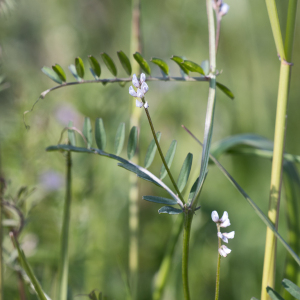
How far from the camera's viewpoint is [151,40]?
1.59m

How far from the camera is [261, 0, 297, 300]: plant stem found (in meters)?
0.33

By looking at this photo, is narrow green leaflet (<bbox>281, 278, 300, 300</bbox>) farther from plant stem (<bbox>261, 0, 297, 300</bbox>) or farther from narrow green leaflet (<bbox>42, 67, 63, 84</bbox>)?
narrow green leaflet (<bbox>42, 67, 63, 84</bbox>)

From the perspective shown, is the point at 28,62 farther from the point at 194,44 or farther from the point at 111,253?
the point at 111,253

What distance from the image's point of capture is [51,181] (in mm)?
910

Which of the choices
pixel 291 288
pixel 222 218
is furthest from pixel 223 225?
pixel 291 288

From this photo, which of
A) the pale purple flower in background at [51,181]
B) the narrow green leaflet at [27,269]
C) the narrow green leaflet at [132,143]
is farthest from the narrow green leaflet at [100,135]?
the pale purple flower in background at [51,181]

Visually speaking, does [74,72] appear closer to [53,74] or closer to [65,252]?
[53,74]

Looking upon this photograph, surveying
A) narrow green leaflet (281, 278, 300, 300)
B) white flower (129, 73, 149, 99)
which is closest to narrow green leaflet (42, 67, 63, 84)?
white flower (129, 73, 149, 99)

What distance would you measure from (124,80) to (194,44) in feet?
3.21

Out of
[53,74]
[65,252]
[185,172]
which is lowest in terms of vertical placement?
[65,252]

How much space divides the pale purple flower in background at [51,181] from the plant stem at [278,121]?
652 millimetres

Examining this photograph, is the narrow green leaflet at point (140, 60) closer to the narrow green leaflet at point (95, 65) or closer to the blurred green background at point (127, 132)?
the narrow green leaflet at point (95, 65)

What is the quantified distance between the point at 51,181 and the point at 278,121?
2.30 feet

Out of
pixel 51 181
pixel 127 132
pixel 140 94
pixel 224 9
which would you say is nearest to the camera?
pixel 140 94
